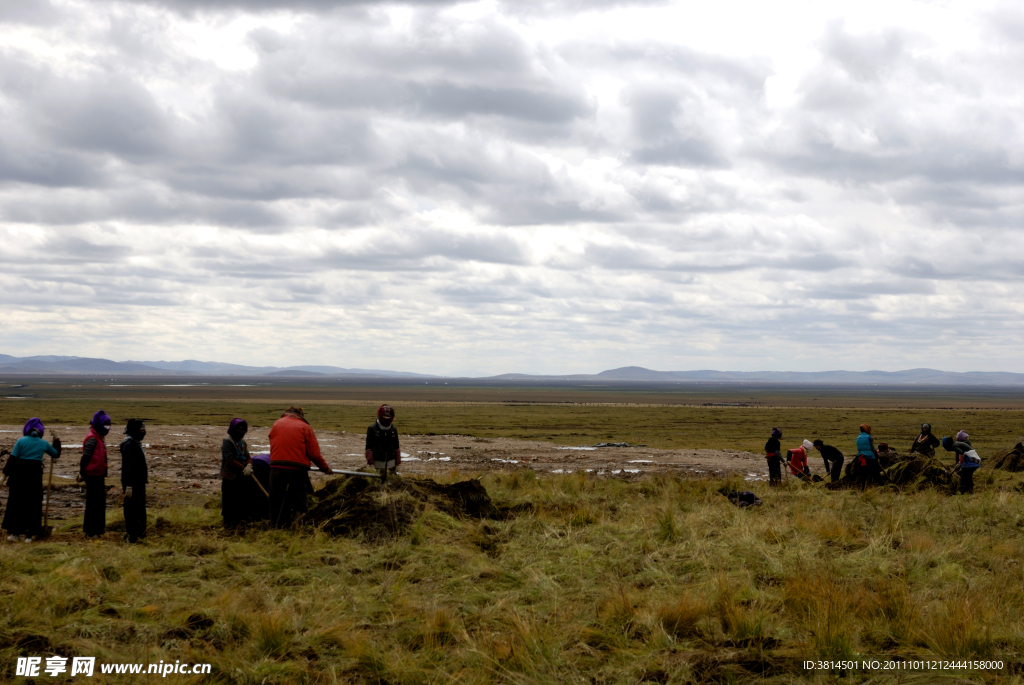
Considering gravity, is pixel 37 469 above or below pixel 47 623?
above

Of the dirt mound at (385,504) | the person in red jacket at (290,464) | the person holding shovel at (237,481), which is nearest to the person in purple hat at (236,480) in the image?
the person holding shovel at (237,481)

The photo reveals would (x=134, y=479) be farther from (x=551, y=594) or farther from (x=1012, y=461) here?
(x=1012, y=461)

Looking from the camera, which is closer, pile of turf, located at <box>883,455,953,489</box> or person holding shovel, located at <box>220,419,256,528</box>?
person holding shovel, located at <box>220,419,256,528</box>

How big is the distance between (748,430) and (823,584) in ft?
145

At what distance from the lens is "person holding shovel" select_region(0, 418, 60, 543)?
11.5 m

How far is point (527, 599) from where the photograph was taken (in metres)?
8.75

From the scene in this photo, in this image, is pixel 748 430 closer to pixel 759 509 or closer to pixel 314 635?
pixel 759 509

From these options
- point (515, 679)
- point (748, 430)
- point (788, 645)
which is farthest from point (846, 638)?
point (748, 430)

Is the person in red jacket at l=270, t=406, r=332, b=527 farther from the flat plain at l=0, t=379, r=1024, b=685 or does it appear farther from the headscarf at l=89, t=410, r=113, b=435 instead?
the headscarf at l=89, t=410, r=113, b=435

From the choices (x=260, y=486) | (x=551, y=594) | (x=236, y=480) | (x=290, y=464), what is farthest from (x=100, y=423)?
(x=551, y=594)

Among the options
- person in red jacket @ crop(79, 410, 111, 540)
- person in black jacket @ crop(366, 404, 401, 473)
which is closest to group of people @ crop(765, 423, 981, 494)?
person in black jacket @ crop(366, 404, 401, 473)

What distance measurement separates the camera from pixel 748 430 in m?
50.8

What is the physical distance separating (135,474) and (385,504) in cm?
350

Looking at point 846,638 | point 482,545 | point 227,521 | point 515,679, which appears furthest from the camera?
point 227,521
